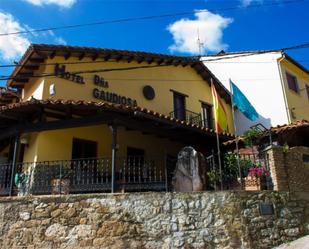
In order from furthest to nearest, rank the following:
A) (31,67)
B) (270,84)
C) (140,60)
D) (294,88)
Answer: (294,88), (270,84), (140,60), (31,67)

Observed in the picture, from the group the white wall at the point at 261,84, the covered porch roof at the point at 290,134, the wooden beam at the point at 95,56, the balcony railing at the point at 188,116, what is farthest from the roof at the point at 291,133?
the wooden beam at the point at 95,56

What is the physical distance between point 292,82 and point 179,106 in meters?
6.45

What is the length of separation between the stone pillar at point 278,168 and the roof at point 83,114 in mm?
3289

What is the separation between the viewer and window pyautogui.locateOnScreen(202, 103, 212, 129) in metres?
17.8

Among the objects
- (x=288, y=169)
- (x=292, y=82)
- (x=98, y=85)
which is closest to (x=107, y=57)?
(x=98, y=85)

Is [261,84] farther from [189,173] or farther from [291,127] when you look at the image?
[189,173]

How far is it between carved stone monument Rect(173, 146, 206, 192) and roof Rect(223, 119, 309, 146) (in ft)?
13.1

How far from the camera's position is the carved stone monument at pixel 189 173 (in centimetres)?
929

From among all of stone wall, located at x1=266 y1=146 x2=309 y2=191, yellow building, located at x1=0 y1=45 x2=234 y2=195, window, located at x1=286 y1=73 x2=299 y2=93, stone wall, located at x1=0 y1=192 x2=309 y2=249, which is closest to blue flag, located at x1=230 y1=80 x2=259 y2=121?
stone wall, located at x1=266 y1=146 x2=309 y2=191

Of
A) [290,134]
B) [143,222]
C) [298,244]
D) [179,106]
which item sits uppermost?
[179,106]

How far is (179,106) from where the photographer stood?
17.1 meters

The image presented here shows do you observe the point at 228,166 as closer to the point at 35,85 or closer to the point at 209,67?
the point at 35,85

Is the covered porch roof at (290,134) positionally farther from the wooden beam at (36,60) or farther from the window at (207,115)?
the wooden beam at (36,60)

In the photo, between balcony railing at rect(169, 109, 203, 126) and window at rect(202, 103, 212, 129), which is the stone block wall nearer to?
balcony railing at rect(169, 109, 203, 126)
